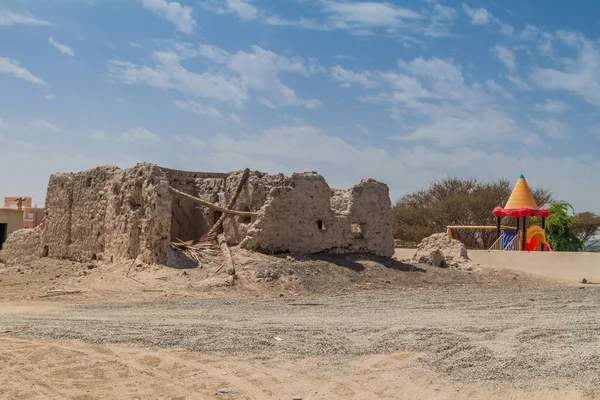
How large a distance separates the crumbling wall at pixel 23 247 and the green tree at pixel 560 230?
73.1 ft

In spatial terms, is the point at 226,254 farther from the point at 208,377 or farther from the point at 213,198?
the point at 208,377

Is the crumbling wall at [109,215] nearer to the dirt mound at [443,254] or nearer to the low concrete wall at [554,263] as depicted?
the dirt mound at [443,254]

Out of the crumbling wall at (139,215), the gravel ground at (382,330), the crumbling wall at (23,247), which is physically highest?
the crumbling wall at (139,215)

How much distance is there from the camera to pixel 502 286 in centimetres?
1702

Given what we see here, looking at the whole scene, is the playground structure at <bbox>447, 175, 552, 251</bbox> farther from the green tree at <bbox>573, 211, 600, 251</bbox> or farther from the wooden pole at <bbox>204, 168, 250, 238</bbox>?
the green tree at <bbox>573, 211, 600, 251</bbox>

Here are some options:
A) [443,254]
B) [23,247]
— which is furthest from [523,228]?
[23,247]

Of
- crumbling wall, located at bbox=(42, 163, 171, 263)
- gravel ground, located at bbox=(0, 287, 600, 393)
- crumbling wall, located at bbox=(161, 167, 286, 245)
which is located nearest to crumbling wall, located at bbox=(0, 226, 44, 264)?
crumbling wall, located at bbox=(42, 163, 171, 263)

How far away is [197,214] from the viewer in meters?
18.3

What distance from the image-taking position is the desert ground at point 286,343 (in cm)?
582

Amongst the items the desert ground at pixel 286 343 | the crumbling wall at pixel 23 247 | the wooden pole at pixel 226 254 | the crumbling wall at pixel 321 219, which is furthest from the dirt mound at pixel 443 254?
the crumbling wall at pixel 23 247

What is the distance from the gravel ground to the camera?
6.36 meters

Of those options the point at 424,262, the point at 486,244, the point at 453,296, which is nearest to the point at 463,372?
the point at 453,296

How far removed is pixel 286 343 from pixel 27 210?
2811cm

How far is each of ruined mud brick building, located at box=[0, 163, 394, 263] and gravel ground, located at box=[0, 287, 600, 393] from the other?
391 centimetres
